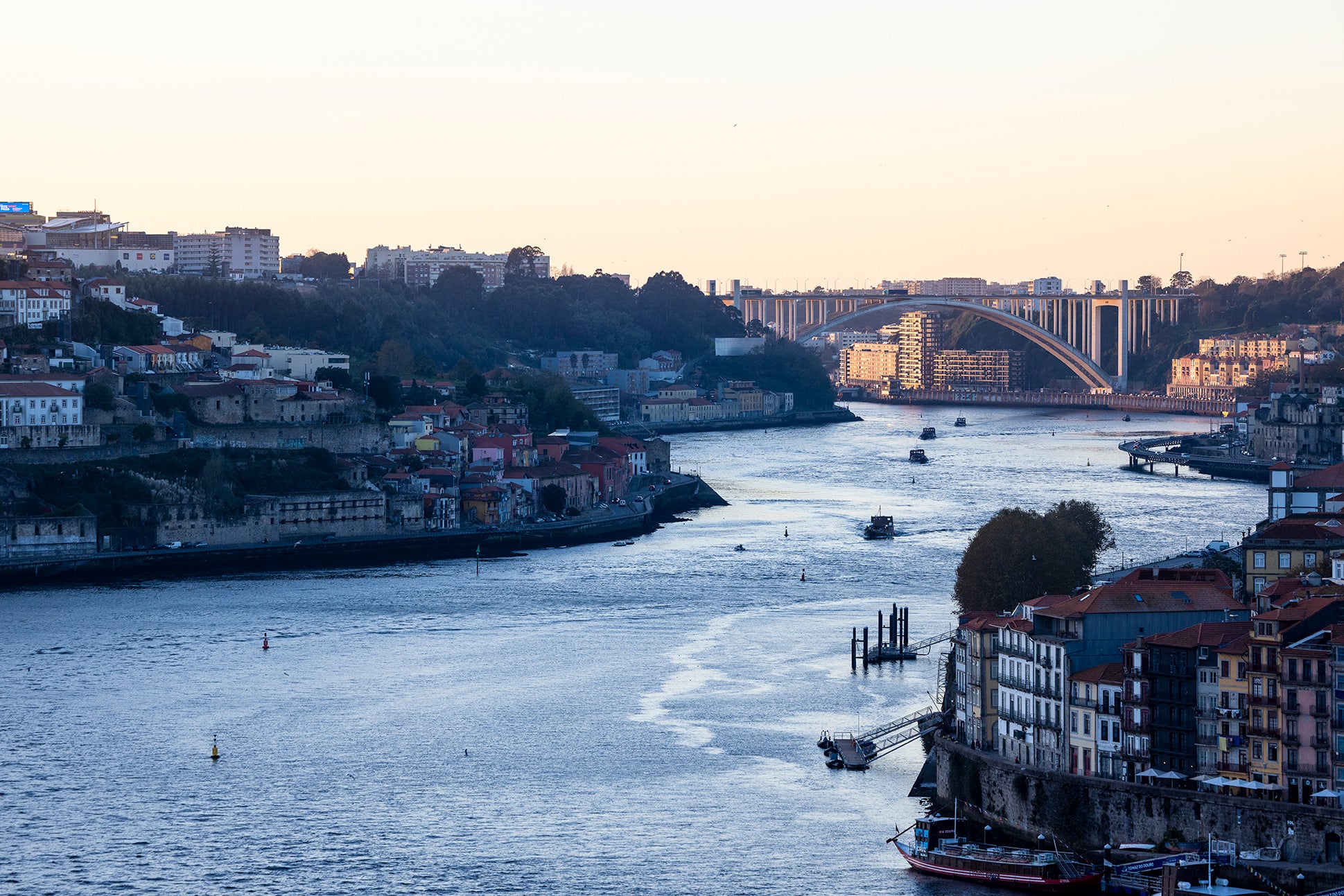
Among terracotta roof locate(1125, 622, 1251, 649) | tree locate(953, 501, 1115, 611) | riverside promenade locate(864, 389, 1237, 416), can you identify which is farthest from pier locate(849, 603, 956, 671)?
riverside promenade locate(864, 389, 1237, 416)

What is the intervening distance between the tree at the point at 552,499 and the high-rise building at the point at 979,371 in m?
60.5

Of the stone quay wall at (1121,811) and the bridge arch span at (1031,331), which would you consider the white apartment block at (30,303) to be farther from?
the bridge arch span at (1031,331)

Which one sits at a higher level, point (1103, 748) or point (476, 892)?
point (1103, 748)

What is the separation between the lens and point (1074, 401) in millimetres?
84375

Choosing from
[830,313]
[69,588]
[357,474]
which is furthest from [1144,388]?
[69,588]

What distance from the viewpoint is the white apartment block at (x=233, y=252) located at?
203 ft

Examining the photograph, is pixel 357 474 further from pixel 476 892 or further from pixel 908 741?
pixel 476 892

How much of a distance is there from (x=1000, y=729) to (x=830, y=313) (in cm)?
8166

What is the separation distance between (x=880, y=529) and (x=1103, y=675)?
17.8 metres

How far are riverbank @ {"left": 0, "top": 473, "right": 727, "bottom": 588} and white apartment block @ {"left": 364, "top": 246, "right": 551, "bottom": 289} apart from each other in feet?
137

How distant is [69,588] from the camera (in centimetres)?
2580

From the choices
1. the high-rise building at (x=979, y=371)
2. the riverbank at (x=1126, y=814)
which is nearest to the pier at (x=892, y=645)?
the riverbank at (x=1126, y=814)

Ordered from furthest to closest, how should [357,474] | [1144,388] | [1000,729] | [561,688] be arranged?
[1144,388], [357,474], [561,688], [1000,729]

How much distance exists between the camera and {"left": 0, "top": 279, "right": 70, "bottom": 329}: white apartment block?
35969 millimetres
